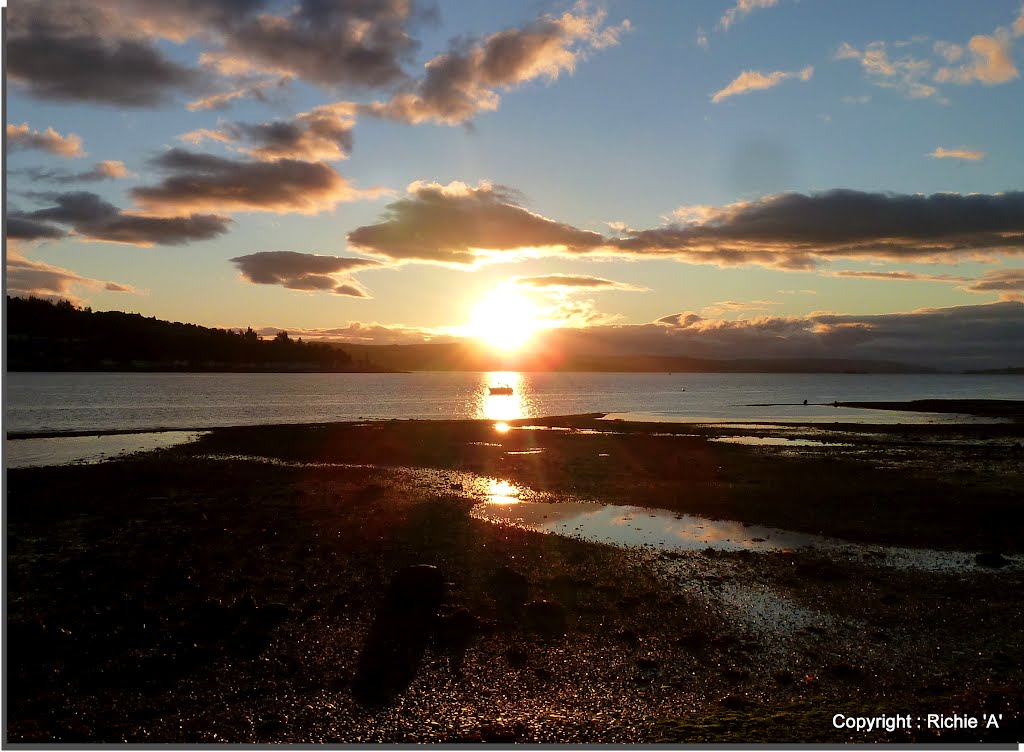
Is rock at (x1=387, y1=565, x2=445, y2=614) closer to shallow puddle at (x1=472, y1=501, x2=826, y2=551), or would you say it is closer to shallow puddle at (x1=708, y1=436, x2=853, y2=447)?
shallow puddle at (x1=472, y1=501, x2=826, y2=551)

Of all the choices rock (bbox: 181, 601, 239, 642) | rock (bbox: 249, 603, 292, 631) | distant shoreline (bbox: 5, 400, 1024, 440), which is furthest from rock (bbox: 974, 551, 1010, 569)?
distant shoreline (bbox: 5, 400, 1024, 440)

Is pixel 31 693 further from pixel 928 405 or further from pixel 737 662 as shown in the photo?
pixel 928 405

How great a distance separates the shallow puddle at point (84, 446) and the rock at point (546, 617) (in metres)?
37.7

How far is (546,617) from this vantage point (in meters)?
15.7

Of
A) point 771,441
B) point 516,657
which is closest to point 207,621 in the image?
point 516,657

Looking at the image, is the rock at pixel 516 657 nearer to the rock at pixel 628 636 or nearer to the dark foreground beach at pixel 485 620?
the dark foreground beach at pixel 485 620

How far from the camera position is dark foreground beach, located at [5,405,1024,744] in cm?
1095

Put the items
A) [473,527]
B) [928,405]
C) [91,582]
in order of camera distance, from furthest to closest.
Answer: [928,405] → [473,527] → [91,582]

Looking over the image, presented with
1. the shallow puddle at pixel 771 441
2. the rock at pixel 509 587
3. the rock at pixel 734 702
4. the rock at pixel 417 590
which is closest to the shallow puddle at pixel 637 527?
the rock at pixel 509 587

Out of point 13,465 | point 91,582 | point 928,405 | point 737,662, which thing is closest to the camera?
point 737,662


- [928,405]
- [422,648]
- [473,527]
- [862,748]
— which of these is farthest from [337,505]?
[928,405]

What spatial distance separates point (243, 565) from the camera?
1936cm

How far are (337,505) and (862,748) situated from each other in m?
22.9

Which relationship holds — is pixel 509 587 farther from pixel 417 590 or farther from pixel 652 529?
pixel 652 529
